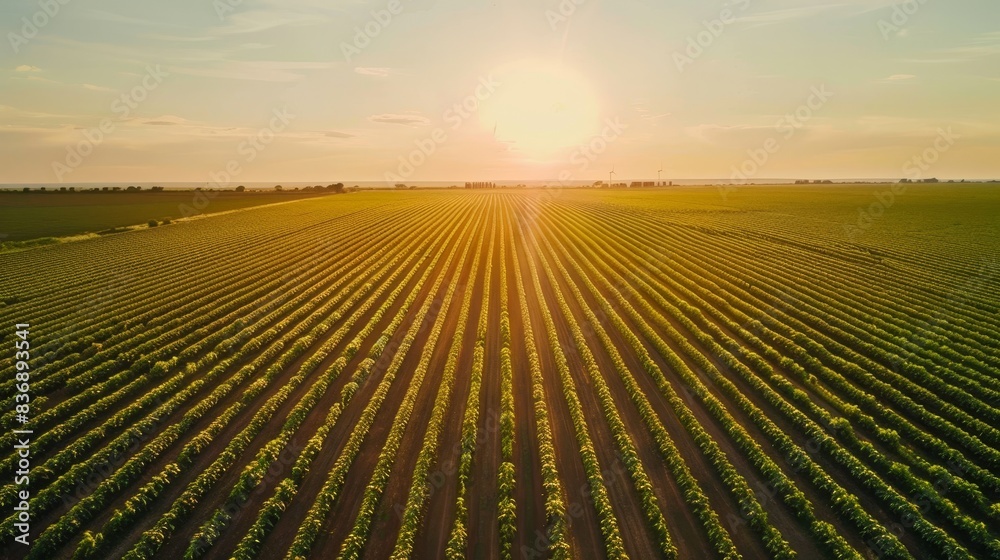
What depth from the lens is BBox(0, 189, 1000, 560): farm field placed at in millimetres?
10930

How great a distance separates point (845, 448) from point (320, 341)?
22920 mm

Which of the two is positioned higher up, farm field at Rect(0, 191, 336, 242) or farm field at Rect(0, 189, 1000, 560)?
farm field at Rect(0, 191, 336, 242)

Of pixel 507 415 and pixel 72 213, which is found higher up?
pixel 72 213

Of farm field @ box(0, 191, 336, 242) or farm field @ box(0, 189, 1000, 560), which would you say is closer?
farm field @ box(0, 189, 1000, 560)

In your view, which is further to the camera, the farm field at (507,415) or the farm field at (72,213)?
the farm field at (72,213)

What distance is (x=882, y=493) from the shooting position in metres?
11.9

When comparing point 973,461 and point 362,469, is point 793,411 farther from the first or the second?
point 362,469

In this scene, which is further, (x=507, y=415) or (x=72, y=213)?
(x=72, y=213)

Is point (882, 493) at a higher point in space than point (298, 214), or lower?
lower

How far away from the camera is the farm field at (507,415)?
10.9 meters

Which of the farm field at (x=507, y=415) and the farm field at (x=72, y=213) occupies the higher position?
the farm field at (x=72, y=213)

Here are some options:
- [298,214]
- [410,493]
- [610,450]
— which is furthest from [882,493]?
[298,214]

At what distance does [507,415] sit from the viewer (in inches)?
598

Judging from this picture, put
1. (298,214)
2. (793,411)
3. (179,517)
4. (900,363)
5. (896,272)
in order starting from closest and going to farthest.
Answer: (179,517) → (793,411) → (900,363) → (896,272) → (298,214)
